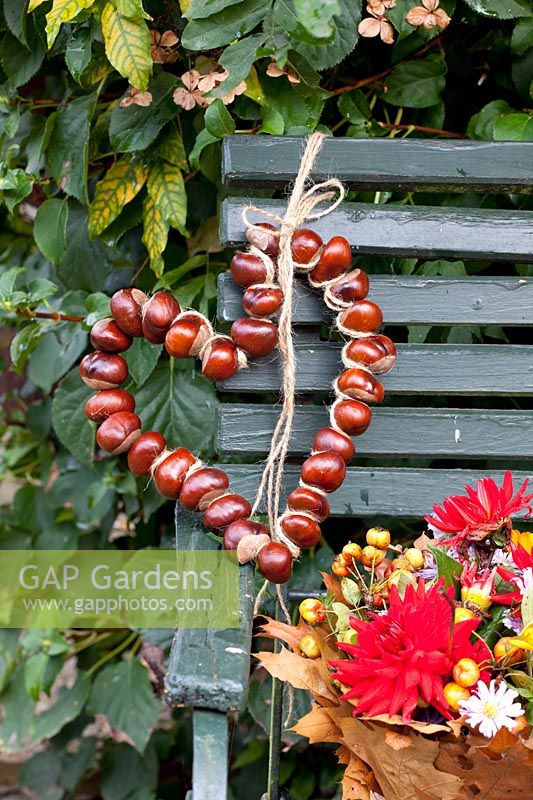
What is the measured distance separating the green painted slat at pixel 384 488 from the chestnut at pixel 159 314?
A: 170mm

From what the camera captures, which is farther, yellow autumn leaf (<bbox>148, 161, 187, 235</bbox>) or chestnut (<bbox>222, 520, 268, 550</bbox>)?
yellow autumn leaf (<bbox>148, 161, 187, 235</bbox>)

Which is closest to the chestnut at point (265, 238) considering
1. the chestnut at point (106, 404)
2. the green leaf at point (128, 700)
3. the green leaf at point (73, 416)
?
the chestnut at point (106, 404)

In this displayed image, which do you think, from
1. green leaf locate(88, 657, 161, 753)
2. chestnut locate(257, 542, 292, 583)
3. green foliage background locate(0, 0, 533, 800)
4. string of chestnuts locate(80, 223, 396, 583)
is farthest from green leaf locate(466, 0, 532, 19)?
green leaf locate(88, 657, 161, 753)

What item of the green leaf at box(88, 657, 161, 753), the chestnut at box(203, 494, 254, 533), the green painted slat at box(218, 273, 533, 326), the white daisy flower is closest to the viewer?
the white daisy flower

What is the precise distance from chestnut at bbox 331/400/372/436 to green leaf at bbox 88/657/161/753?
707mm

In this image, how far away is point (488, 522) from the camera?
0.69 metres

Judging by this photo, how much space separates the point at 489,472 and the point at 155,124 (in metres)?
0.57

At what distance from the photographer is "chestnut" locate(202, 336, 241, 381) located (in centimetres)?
83

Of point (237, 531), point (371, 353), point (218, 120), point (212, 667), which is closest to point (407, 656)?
point (212, 667)

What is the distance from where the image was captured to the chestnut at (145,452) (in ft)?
2.73

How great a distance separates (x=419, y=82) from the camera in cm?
103

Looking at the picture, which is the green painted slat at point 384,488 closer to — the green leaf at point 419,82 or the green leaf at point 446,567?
the green leaf at point 446,567

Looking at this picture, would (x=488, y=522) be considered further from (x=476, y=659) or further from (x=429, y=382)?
(x=429, y=382)

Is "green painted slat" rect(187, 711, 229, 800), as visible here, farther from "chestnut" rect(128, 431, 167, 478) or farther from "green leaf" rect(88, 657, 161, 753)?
"green leaf" rect(88, 657, 161, 753)
